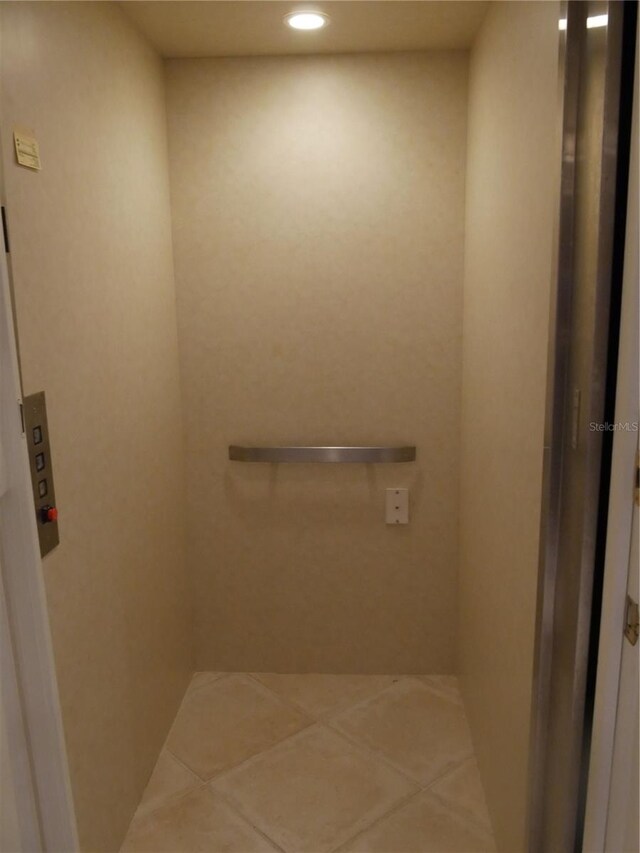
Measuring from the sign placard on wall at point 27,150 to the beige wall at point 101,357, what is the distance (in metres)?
0.03

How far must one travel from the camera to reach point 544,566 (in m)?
1.39

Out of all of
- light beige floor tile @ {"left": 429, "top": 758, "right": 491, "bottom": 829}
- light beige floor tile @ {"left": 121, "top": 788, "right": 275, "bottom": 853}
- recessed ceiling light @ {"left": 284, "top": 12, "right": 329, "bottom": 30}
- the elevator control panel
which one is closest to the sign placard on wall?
the elevator control panel

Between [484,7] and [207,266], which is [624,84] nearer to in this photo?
[484,7]

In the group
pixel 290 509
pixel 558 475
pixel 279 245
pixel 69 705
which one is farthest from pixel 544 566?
pixel 279 245

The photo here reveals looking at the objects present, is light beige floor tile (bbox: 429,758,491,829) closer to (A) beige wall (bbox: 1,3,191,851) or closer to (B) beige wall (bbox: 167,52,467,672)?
(B) beige wall (bbox: 167,52,467,672)

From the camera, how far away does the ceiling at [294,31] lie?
6.11 feet

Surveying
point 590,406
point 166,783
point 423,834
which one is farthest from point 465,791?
point 590,406

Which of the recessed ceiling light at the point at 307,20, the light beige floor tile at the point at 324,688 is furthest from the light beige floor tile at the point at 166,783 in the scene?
the recessed ceiling light at the point at 307,20

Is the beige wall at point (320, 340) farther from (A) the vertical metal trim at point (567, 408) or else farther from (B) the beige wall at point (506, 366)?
(A) the vertical metal trim at point (567, 408)

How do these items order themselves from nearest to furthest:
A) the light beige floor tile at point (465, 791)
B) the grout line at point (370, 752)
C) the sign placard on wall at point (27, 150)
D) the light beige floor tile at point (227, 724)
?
the sign placard on wall at point (27, 150) < the light beige floor tile at point (465, 791) < the grout line at point (370, 752) < the light beige floor tile at point (227, 724)

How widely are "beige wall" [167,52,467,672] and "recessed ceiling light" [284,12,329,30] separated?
243 millimetres

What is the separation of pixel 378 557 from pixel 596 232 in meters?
1.70

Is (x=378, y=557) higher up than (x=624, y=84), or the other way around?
(x=624, y=84)

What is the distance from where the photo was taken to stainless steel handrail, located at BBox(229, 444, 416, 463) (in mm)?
2418
